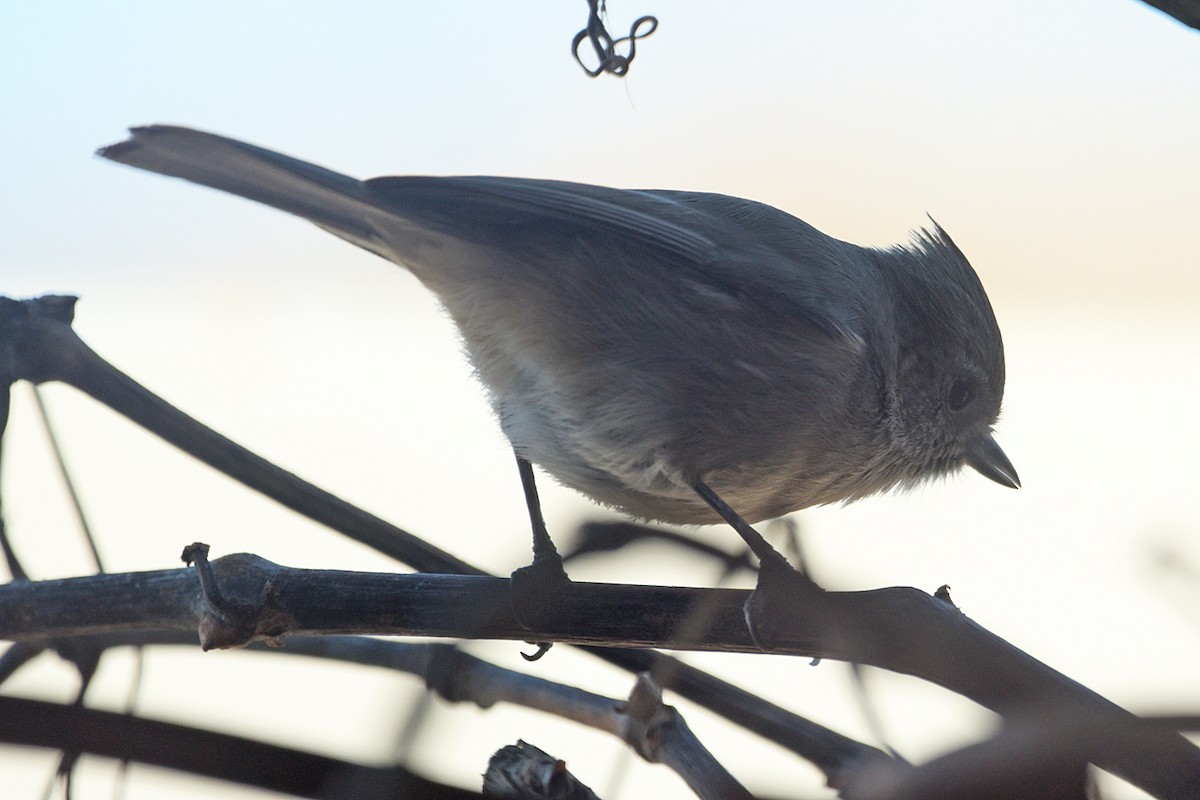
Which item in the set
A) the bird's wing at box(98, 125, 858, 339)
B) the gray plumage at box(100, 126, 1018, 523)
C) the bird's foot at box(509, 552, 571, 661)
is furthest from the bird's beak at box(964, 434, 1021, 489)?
the bird's foot at box(509, 552, 571, 661)

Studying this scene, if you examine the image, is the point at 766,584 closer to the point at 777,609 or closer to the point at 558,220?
the point at 777,609

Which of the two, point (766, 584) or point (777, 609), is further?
point (766, 584)

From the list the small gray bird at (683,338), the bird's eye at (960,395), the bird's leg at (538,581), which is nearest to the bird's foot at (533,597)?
the bird's leg at (538,581)

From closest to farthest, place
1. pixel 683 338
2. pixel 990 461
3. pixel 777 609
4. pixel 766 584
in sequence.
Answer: pixel 777 609 → pixel 766 584 → pixel 683 338 → pixel 990 461

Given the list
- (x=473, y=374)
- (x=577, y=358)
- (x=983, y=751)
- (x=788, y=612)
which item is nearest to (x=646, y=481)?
(x=577, y=358)

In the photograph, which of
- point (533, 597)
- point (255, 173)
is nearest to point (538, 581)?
point (533, 597)

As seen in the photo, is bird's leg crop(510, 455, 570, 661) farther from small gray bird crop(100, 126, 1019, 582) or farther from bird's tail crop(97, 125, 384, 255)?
bird's tail crop(97, 125, 384, 255)

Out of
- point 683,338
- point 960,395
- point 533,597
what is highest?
point 960,395

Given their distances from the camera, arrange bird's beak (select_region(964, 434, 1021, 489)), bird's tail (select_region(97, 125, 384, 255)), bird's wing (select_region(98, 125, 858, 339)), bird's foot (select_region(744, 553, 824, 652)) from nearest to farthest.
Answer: bird's foot (select_region(744, 553, 824, 652)), bird's tail (select_region(97, 125, 384, 255)), bird's wing (select_region(98, 125, 858, 339)), bird's beak (select_region(964, 434, 1021, 489))

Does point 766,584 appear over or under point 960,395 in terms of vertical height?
under
